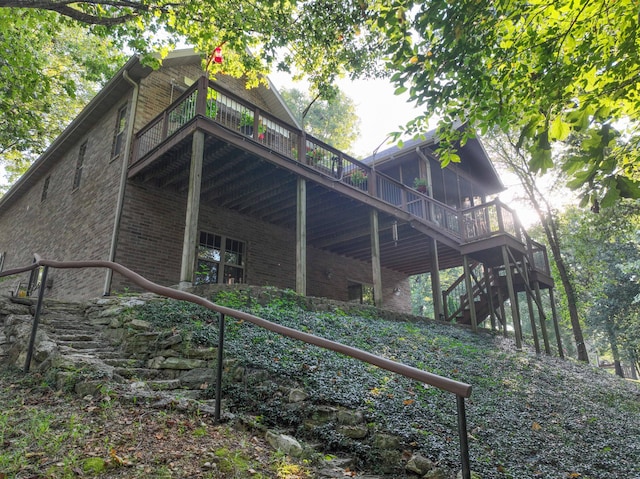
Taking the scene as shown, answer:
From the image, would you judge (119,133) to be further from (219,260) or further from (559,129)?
(559,129)

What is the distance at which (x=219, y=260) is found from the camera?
1122cm

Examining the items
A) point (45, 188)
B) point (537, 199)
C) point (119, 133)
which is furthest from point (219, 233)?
point (537, 199)

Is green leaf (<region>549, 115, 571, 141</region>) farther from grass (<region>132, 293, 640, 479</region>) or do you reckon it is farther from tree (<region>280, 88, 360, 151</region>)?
tree (<region>280, 88, 360, 151</region>)

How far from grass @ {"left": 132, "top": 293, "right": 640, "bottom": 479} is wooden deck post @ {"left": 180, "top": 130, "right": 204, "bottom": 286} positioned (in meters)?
0.98

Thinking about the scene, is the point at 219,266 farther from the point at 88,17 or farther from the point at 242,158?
the point at 88,17

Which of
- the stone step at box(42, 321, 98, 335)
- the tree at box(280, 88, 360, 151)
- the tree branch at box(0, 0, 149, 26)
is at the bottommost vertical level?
the stone step at box(42, 321, 98, 335)

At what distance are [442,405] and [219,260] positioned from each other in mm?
8094

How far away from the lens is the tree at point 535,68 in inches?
112

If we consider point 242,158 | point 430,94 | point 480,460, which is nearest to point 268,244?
point 242,158

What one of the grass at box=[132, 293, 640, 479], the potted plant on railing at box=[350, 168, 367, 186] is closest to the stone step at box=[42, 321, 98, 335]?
the grass at box=[132, 293, 640, 479]

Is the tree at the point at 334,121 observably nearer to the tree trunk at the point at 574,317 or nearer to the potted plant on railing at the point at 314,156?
the tree trunk at the point at 574,317

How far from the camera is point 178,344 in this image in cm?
486

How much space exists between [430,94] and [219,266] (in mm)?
8300

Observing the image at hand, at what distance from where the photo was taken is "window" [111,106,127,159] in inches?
421
